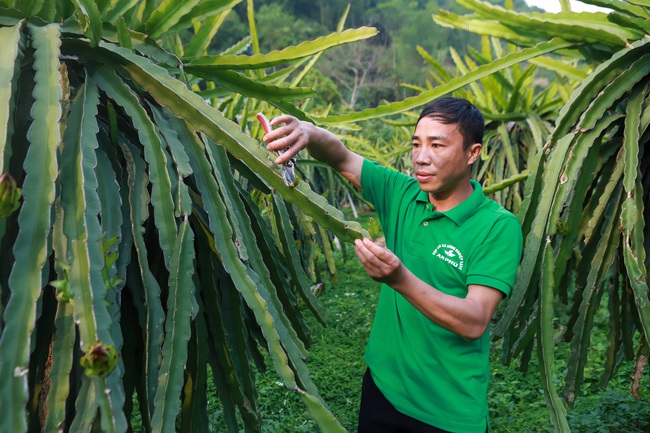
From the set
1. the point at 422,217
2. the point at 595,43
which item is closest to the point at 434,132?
the point at 422,217

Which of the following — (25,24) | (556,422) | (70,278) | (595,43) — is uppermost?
(595,43)

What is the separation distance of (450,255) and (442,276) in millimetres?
51

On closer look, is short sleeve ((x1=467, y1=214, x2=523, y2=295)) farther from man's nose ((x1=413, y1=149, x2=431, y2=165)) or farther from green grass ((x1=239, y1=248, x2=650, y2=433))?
green grass ((x1=239, y1=248, x2=650, y2=433))

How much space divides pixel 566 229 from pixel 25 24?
4.20 ft

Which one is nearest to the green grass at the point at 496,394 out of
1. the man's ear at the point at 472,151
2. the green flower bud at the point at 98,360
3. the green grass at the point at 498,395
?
the green grass at the point at 498,395

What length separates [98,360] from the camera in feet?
2.36

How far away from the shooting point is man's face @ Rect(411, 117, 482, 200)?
1330mm

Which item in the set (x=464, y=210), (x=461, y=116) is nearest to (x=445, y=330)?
(x=464, y=210)

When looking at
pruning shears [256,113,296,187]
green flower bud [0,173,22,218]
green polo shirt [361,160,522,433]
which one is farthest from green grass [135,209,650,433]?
green flower bud [0,173,22,218]

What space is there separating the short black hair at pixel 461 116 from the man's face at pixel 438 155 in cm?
1

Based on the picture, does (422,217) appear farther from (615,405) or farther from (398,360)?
(615,405)

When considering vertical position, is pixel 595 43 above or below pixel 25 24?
above

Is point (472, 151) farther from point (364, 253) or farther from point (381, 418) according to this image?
point (381, 418)

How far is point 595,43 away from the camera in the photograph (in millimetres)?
1771
